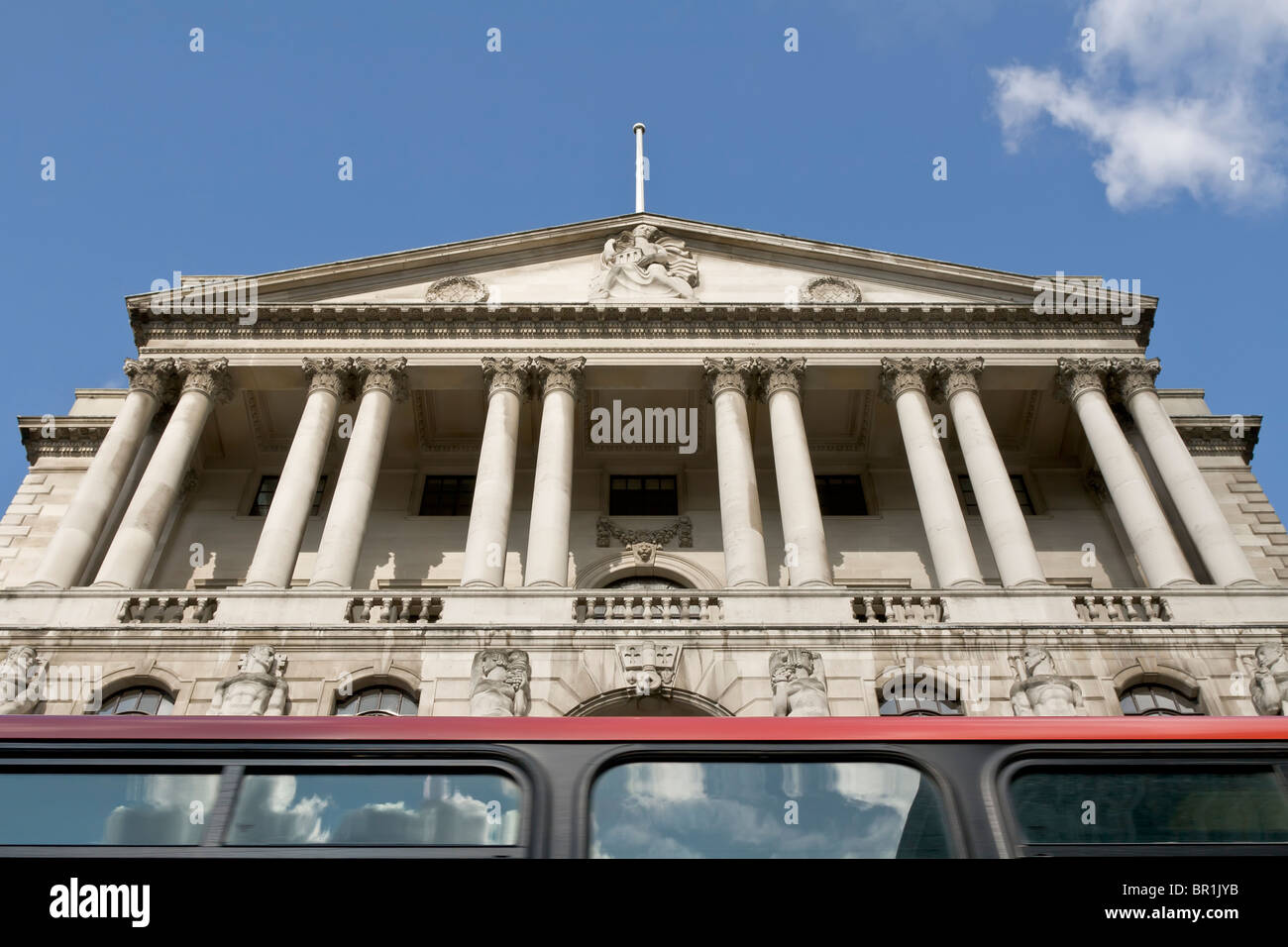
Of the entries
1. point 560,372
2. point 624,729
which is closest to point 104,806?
point 624,729

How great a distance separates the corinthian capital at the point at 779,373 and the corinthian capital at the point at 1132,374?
8.35m

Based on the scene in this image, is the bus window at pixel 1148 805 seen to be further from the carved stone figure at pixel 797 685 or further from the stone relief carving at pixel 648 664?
the stone relief carving at pixel 648 664

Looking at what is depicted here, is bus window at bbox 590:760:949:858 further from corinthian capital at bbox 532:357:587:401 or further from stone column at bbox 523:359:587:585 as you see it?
corinthian capital at bbox 532:357:587:401

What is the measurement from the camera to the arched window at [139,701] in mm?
19984

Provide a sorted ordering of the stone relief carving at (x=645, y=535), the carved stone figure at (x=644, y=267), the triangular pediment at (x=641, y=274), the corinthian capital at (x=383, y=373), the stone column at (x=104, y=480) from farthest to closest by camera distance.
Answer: the carved stone figure at (x=644, y=267) < the triangular pediment at (x=641, y=274) < the stone relief carving at (x=645, y=535) < the corinthian capital at (x=383, y=373) < the stone column at (x=104, y=480)

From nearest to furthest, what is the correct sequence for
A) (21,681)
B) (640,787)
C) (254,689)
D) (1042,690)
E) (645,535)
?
1. (640,787)
2. (1042,690)
3. (254,689)
4. (21,681)
5. (645,535)

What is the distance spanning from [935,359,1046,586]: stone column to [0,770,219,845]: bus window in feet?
62.0

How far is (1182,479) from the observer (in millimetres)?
25344

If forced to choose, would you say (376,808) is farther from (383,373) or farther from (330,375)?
(330,375)

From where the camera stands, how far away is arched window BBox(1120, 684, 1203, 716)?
65.7 ft

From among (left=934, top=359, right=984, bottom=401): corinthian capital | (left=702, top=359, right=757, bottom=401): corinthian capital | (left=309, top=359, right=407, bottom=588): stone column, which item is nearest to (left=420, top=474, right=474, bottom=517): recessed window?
(left=309, top=359, right=407, bottom=588): stone column

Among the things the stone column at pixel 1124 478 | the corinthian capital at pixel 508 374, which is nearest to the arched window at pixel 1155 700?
the stone column at pixel 1124 478

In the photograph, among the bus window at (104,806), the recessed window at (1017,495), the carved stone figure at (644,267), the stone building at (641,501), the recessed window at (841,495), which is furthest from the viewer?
the recessed window at (841,495)

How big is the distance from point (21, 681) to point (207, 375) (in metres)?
10.6
